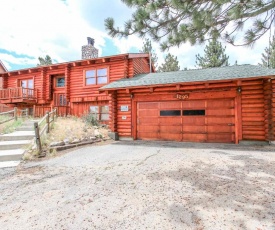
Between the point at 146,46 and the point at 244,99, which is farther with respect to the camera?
the point at 146,46

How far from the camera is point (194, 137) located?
8930 mm

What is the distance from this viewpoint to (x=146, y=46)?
85.3 ft

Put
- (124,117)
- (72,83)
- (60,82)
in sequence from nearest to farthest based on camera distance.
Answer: (124,117) → (72,83) → (60,82)

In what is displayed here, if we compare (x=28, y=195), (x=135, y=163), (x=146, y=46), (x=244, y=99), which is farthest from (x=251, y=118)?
(x=146, y=46)

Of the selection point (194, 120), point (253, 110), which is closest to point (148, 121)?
point (194, 120)

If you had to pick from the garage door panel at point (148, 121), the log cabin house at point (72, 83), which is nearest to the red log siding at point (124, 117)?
the garage door panel at point (148, 121)

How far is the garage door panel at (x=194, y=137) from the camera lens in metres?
8.76

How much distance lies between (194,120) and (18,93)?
15180 mm

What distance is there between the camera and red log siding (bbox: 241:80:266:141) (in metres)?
7.74

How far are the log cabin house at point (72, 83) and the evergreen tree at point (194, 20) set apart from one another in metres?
8.48

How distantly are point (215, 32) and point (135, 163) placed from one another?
176 inches

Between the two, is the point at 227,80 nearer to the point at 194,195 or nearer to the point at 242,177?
the point at 242,177

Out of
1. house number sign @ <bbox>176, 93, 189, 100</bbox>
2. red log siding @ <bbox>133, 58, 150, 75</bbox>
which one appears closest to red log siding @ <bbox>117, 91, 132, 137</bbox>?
house number sign @ <bbox>176, 93, 189, 100</bbox>

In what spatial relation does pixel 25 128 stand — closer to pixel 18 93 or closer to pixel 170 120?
pixel 18 93
